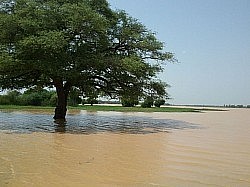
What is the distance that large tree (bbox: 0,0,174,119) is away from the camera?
16859 millimetres

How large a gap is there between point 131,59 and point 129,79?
6.87 ft

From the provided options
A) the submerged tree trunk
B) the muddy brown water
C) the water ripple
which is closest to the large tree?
the submerged tree trunk

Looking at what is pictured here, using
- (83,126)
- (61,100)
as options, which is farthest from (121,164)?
(61,100)

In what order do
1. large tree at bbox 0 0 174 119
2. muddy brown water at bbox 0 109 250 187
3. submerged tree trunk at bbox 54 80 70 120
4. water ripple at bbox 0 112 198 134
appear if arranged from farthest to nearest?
submerged tree trunk at bbox 54 80 70 120 → large tree at bbox 0 0 174 119 → water ripple at bbox 0 112 198 134 → muddy brown water at bbox 0 109 250 187

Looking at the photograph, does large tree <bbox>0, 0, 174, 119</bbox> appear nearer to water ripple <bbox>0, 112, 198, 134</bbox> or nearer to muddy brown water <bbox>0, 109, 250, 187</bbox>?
water ripple <bbox>0, 112, 198, 134</bbox>

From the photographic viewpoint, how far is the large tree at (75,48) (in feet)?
55.3

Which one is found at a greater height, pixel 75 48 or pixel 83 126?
pixel 75 48

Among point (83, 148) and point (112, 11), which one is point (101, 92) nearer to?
point (112, 11)

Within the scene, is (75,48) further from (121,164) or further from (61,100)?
(121,164)

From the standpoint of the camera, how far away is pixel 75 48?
18.5m

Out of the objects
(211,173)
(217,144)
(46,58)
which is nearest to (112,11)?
(46,58)

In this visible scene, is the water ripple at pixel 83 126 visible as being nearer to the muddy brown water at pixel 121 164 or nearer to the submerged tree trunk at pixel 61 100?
the submerged tree trunk at pixel 61 100

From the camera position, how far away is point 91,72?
782 inches

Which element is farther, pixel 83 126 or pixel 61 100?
pixel 61 100
